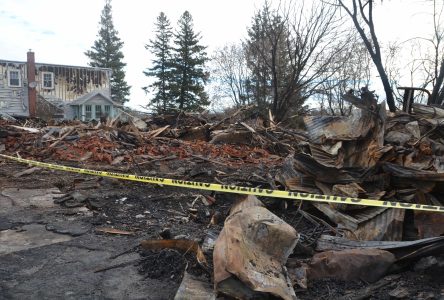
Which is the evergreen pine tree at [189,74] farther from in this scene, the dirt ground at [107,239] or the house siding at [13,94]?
the dirt ground at [107,239]

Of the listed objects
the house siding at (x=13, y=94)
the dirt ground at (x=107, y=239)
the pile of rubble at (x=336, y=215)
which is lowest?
the dirt ground at (x=107, y=239)

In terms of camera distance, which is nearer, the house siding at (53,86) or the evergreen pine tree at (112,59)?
the house siding at (53,86)

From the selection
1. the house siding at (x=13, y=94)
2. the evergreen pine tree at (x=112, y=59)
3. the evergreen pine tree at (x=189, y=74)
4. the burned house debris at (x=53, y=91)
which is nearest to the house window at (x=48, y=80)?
the burned house debris at (x=53, y=91)

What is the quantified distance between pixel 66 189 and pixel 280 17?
16862 mm

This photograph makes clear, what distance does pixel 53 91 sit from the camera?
3503 cm

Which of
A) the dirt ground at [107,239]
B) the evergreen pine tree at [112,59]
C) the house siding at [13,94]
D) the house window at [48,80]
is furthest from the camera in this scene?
the evergreen pine tree at [112,59]

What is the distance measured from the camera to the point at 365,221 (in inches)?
178

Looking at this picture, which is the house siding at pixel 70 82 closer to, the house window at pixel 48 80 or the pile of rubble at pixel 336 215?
the house window at pixel 48 80

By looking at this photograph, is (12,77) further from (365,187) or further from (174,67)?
(365,187)

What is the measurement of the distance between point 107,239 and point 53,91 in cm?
3316

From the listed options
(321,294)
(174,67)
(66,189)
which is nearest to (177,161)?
(66,189)

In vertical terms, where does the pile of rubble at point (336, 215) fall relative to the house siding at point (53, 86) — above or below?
below

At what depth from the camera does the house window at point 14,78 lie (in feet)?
108

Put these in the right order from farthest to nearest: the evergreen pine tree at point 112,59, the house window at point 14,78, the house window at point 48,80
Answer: the evergreen pine tree at point 112,59
the house window at point 48,80
the house window at point 14,78
